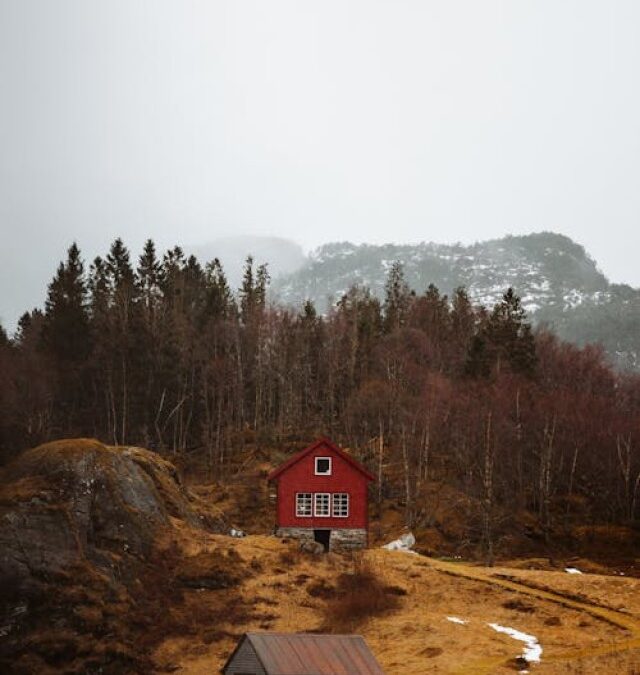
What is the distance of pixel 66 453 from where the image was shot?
4022cm

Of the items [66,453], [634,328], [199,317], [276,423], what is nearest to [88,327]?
[199,317]

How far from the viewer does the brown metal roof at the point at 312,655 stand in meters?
23.3

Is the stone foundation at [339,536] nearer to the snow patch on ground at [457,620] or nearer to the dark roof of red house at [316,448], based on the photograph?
the dark roof of red house at [316,448]

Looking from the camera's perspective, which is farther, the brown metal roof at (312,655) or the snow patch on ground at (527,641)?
the snow patch on ground at (527,641)

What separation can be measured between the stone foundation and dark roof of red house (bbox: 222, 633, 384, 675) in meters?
24.4

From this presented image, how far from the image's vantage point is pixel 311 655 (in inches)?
940

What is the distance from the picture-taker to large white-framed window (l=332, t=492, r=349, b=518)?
49.8 metres

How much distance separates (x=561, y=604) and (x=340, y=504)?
16484 mm

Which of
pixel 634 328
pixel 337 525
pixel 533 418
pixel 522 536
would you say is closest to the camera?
pixel 337 525

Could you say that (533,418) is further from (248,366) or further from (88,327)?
(88,327)

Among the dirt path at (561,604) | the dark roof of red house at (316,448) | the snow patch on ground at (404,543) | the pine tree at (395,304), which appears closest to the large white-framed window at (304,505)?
the dark roof of red house at (316,448)

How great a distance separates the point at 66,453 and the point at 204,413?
120 feet

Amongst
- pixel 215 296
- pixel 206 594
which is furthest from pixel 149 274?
pixel 206 594

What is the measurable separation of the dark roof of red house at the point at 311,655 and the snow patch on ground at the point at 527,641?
349 inches
